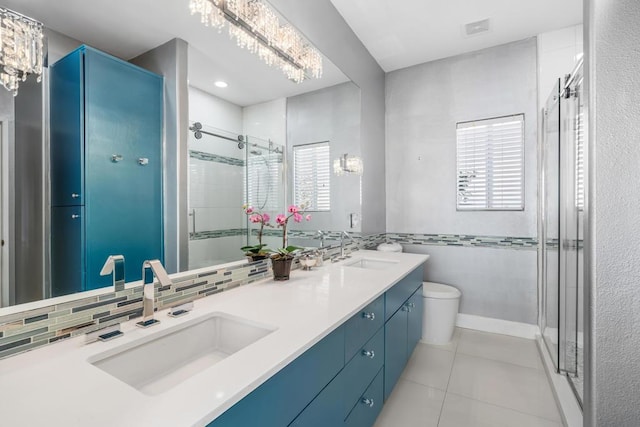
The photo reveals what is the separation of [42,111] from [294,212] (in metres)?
1.35

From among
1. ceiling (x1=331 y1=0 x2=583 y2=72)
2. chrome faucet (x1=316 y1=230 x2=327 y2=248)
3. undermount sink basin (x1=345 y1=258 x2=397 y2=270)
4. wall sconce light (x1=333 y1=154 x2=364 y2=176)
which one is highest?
ceiling (x1=331 y1=0 x2=583 y2=72)

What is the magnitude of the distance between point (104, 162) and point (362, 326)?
1.24 metres

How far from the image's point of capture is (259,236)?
71.1 inches

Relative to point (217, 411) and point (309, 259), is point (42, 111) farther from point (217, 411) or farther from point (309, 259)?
point (309, 259)

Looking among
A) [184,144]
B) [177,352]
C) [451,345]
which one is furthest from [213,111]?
[451,345]

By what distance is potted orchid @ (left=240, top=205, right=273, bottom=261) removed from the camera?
1.72 m

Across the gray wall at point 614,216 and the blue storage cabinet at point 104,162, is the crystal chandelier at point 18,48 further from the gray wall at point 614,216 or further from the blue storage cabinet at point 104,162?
the gray wall at point 614,216

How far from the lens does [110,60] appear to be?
1.08 m

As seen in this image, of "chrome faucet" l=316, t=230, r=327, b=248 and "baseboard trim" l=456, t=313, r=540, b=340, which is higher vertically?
"chrome faucet" l=316, t=230, r=327, b=248

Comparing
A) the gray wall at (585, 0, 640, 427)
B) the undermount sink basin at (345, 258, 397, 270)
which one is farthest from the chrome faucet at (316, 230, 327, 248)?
the gray wall at (585, 0, 640, 427)

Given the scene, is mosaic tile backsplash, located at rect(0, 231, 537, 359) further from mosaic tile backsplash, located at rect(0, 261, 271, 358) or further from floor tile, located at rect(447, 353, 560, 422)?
floor tile, located at rect(447, 353, 560, 422)

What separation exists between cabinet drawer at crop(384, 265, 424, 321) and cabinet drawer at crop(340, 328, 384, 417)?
6.2 inches

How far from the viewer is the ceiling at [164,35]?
95cm

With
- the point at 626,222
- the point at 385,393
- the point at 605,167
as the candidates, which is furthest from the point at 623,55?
the point at 385,393
